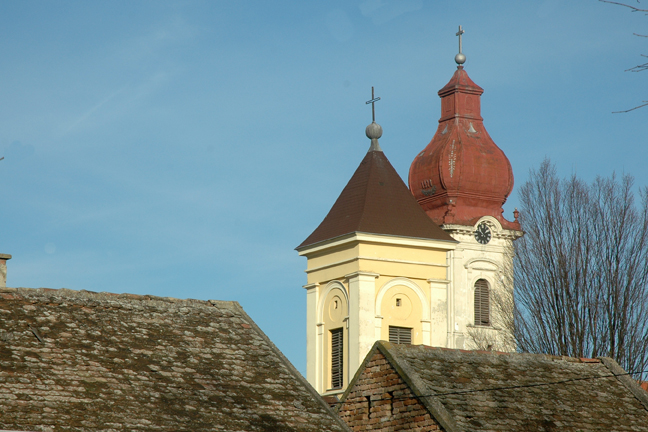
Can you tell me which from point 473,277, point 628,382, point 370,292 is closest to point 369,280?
point 370,292

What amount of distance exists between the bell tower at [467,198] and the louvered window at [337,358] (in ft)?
15.2

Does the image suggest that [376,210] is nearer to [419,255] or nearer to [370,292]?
[419,255]

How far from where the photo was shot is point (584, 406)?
854 inches

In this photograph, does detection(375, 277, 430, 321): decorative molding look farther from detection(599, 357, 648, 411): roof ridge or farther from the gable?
the gable

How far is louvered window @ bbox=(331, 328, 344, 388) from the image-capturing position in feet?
163

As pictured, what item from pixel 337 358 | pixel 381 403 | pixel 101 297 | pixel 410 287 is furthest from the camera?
pixel 410 287

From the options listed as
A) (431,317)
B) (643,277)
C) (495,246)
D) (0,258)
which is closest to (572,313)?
(643,277)

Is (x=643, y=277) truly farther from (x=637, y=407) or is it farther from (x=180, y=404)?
(x=180, y=404)

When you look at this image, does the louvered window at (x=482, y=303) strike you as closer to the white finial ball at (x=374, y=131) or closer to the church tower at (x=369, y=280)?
the church tower at (x=369, y=280)

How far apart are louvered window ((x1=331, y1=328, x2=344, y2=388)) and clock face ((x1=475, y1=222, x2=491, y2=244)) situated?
8307 millimetres

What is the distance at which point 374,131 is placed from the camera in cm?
5488

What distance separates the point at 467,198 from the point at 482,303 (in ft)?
16.8

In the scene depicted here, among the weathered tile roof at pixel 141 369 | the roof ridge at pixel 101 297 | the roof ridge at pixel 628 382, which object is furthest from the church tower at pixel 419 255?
the weathered tile roof at pixel 141 369

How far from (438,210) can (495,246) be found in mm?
3206
